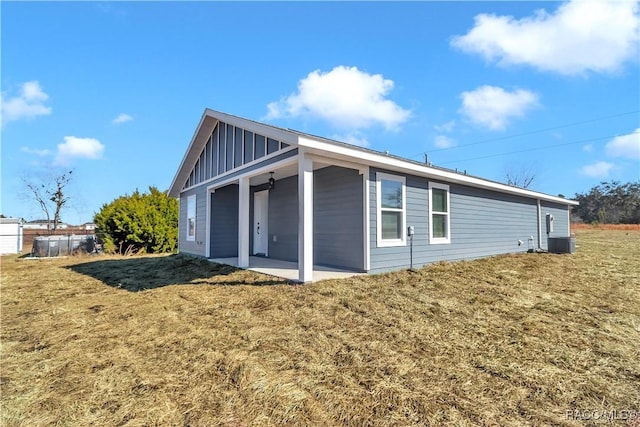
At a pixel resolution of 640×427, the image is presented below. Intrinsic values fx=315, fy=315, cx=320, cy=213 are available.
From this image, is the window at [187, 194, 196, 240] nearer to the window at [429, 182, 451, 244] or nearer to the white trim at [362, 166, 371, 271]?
the white trim at [362, 166, 371, 271]

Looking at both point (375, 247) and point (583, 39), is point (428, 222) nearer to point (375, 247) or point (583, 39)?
point (375, 247)

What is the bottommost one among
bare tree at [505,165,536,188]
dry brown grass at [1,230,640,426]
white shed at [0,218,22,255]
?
dry brown grass at [1,230,640,426]

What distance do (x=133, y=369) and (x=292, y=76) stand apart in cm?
1116

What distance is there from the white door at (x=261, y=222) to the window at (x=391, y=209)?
183 inches

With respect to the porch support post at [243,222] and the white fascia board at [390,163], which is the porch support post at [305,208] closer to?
the white fascia board at [390,163]

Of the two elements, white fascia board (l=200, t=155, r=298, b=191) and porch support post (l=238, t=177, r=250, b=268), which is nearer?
white fascia board (l=200, t=155, r=298, b=191)

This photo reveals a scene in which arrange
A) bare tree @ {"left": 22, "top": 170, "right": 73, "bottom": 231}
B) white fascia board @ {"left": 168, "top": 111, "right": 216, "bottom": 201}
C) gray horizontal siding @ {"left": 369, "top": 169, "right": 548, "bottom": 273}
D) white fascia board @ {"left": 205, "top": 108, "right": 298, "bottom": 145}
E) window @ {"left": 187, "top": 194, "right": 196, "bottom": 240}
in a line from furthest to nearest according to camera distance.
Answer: bare tree @ {"left": 22, "top": 170, "right": 73, "bottom": 231} → window @ {"left": 187, "top": 194, "right": 196, "bottom": 240} → white fascia board @ {"left": 168, "top": 111, "right": 216, "bottom": 201} → gray horizontal siding @ {"left": 369, "top": 169, "right": 548, "bottom": 273} → white fascia board @ {"left": 205, "top": 108, "right": 298, "bottom": 145}

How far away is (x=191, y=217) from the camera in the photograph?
474 inches

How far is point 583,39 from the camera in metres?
10.4

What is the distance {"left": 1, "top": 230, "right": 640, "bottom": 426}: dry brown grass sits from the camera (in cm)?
238

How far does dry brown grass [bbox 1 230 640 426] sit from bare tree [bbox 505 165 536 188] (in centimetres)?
3115

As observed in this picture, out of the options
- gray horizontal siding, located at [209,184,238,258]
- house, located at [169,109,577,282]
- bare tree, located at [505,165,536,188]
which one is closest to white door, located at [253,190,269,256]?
house, located at [169,109,577,282]

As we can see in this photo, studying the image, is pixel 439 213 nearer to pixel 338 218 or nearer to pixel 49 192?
pixel 338 218

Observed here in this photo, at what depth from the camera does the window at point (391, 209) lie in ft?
22.3
